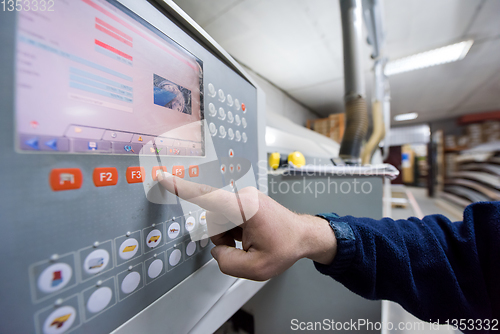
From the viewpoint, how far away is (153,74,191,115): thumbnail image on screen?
A: 9.3 inches

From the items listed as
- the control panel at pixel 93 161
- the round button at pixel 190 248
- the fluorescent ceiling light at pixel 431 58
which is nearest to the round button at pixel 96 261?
the control panel at pixel 93 161

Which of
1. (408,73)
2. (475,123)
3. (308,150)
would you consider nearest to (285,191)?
(308,150)

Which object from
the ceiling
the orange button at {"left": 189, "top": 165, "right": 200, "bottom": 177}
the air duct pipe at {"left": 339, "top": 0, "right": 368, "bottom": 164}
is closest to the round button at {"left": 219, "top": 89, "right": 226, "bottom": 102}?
the orange button at {"left": 189, "top": 165, "right": 200, "bottom": 177}

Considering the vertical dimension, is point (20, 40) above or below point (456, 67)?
below

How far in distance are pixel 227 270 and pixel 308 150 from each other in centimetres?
83

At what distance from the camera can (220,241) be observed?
287 millimetres

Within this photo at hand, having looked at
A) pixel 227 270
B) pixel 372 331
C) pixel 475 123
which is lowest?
pixel 372 331

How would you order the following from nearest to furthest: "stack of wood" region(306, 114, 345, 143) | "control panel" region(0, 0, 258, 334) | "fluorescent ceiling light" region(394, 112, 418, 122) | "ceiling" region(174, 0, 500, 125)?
"control panel" region(0, 0, 258, 334) < "ceiling" region(174, 0, 500, 125) < "stack of wood" region(306, 114, 345, 143) < "fluorescent ceiling light" region(394, 112, 418, 122)

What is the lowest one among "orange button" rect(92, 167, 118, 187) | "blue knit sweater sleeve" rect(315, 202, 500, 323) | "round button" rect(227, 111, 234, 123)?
"blue knit sweater sleeve" rect(315, 202, 500, 323)

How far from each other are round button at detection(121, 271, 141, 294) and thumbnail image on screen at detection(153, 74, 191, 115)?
21 cm

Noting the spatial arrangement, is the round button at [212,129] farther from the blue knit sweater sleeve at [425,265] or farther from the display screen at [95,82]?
the blue knit sweater sleeve at [425,265]

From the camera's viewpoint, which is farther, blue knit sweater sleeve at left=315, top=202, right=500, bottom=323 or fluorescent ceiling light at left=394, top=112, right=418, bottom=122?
fluorescent ceiling light at left=394, top=112, right=418, bottom=122

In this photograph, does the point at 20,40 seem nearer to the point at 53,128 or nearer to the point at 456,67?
the point at 53,128

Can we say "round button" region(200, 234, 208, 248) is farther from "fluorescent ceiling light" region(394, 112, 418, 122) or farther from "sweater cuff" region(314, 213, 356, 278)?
"fluorescent ceiling light" region(394, 112, 418, 122)
